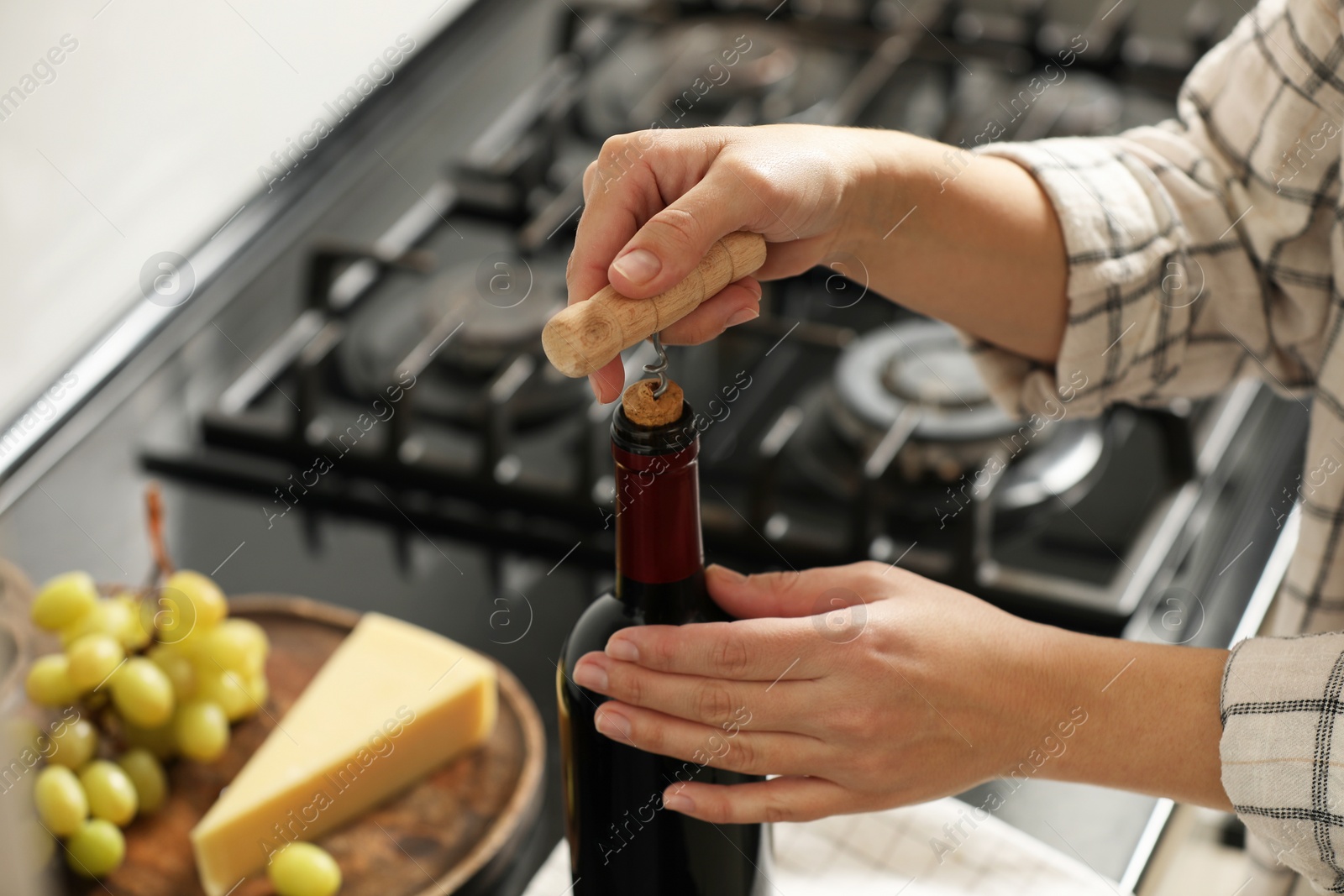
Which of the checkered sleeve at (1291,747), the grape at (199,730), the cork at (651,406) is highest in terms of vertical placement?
the cork at (651,406)

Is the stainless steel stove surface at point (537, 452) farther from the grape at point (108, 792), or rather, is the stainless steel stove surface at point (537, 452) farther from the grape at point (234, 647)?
the grape at point (108, 792)

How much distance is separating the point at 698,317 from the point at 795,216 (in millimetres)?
73

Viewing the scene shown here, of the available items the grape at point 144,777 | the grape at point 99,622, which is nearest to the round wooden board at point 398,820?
the grape at point 144,777

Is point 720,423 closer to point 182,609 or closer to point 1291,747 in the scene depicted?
point 182,609

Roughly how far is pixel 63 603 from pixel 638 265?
20.5 inches

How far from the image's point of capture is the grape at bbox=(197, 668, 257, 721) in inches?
36.2

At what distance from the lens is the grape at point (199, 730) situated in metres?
0.90

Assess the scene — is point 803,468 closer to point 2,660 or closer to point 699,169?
point 699,169

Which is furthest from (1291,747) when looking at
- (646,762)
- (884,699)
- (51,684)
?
(51,684)

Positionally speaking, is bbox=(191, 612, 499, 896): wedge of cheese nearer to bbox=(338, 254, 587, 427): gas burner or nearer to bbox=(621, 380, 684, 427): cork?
bbox=(338, 254, 587, 427): gas burner

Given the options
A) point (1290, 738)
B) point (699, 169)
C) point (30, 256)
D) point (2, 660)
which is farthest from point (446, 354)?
point (1290, 738)

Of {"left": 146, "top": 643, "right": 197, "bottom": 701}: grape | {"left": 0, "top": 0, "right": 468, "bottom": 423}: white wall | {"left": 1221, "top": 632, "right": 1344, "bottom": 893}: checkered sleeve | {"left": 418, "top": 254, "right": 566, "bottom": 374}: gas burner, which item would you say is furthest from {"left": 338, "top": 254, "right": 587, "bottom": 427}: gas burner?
{"left": 1221, "top": 632, "right": 1344, "bottom": 893}: checkered sleeve

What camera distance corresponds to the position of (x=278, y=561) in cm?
109

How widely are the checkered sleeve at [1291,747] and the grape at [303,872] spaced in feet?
1.71
